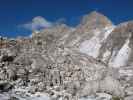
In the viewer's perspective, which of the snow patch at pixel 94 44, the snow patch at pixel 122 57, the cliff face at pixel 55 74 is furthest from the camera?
the snow patch at pixel 94 44

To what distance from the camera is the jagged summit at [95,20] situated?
79312 millimetres

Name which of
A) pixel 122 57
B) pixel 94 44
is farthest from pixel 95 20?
pixel 122 57

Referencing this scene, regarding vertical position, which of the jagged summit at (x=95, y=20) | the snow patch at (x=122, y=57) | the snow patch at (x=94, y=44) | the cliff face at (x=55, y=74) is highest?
the jagged summit at (x=95, y=20)

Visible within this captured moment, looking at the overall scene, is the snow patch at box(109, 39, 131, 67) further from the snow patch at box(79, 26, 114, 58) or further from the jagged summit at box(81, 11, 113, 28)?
the jagged summit at box(81, 11, 113, 28)

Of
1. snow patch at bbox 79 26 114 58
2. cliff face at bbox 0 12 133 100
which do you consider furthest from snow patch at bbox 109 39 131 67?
cliff face at bbox 0 12 133 100

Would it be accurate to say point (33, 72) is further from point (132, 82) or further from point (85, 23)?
point (85, 23)

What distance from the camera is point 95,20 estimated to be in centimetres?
8106

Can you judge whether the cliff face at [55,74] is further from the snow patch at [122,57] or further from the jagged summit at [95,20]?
the jagged summit at [95,20]

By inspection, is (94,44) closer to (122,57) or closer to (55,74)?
(122,57)

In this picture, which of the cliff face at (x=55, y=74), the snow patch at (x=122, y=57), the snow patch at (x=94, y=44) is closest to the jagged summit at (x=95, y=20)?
the snow patch at (x=94, y=44)

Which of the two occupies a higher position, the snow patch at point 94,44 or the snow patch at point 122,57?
the snow patch at point 94,44

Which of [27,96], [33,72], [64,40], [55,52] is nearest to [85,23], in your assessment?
[64,40]

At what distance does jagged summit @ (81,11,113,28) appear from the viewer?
79312mm

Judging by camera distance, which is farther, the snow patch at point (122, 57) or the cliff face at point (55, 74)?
the snow patch at point (122, 57)
